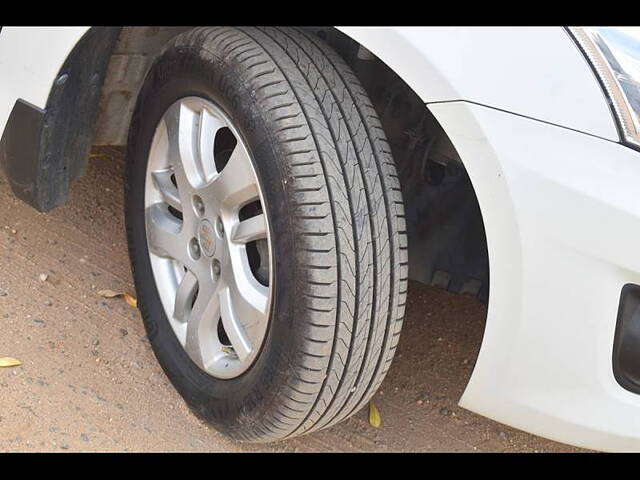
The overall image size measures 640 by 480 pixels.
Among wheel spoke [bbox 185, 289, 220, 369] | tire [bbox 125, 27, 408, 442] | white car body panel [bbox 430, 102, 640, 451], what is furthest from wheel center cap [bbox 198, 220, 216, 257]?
white car body panel [bbox 430, 102, 640, 451]

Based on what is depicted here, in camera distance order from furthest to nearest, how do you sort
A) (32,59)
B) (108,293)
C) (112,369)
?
1. (108,293)
2. (112,369)
3. (32,59)

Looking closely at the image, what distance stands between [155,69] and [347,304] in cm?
86

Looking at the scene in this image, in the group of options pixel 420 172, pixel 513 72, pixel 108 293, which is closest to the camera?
pixel 513 72

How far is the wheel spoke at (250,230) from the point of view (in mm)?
2021

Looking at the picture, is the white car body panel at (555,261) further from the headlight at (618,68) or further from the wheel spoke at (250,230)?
the wheel spoke at (250,230)

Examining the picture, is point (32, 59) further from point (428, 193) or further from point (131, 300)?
point (428, 193)

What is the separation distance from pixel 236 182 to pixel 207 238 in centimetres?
23

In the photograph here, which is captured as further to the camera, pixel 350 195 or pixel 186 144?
pixel 186 144

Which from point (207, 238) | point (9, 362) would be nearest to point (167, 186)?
point (207, 238)

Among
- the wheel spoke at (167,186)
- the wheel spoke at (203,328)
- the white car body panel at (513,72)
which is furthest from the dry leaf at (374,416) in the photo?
the white car body panel at (513,72)

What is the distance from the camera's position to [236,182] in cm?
206

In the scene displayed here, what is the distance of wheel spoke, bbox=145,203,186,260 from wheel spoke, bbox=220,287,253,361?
0.25m

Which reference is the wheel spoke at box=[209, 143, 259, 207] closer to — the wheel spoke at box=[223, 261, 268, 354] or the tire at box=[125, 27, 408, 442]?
the tire at box=[125, 27, 408, 442]

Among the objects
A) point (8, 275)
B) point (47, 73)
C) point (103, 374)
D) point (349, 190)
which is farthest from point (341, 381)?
point (8, 275)
